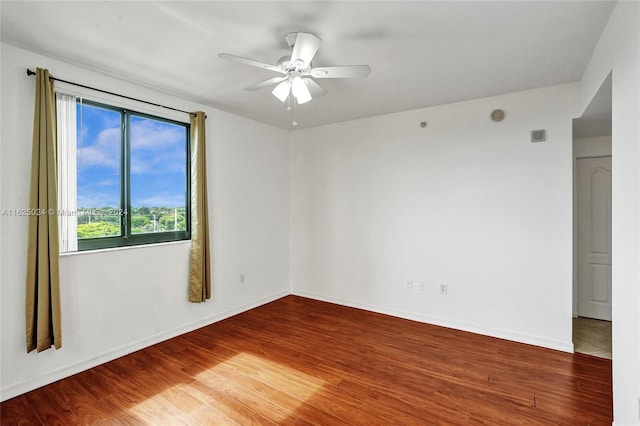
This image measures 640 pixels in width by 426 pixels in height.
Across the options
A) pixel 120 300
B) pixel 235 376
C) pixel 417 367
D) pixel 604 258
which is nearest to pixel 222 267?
pixel 120 300

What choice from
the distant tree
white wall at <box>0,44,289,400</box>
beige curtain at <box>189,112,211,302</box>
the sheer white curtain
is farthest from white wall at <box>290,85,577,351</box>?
the sheer white curtain

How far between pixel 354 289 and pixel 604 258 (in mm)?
3196

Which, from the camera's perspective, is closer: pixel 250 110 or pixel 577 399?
pixel 577 399

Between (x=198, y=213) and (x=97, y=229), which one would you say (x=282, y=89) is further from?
(x=97, y=229)

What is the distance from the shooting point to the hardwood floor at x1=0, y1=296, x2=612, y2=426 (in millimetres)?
2156

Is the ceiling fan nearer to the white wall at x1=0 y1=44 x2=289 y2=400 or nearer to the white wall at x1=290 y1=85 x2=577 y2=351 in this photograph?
the white wall at x1=0 y1=44 x2=289 y2=400

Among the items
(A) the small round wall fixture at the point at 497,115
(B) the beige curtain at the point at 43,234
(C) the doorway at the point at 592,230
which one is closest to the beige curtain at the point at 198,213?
(B) the beige curtain at the point at 43,234

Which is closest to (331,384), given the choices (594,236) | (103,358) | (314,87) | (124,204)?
(103,358)

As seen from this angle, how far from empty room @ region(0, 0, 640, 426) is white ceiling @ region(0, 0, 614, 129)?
2cm

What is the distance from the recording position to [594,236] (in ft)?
13.1

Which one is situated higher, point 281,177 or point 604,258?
point 281,177

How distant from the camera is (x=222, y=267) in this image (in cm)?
405

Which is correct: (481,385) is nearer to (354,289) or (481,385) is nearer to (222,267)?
(354,289)

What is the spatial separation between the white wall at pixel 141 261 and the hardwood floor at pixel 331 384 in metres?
0.21
